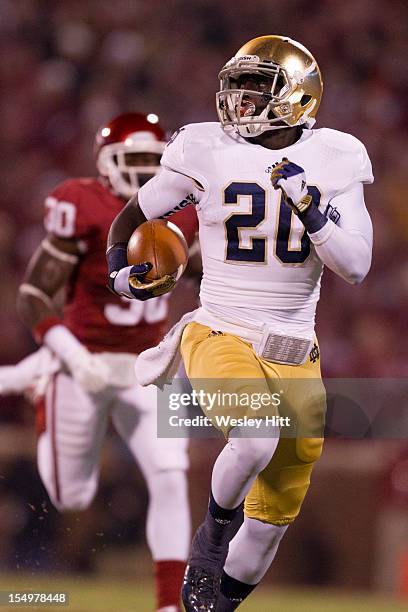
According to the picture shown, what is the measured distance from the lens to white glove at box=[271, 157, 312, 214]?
2.85m

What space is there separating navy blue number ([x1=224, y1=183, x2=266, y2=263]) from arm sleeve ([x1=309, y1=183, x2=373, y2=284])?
0.15 m

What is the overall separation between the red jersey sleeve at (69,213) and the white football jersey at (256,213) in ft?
3.46

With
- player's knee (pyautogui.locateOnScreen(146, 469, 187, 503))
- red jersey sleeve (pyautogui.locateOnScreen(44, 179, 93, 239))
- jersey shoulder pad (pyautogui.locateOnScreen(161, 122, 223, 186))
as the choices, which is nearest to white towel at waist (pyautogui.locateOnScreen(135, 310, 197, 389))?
jersey shoulder pad (pyautogui.locateOnScreen(161, 122, 223, 186))

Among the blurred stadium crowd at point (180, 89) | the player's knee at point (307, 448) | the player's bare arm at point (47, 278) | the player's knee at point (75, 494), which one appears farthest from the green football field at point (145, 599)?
the player's knee at point (307, 448)

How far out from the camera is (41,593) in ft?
12.3

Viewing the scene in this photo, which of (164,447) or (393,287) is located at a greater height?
(164,447)

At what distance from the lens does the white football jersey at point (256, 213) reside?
3006mm

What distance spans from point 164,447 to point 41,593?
1.93 feet

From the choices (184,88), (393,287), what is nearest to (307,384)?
(393,287)

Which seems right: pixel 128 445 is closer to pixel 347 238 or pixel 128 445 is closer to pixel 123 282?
pixel 123 282

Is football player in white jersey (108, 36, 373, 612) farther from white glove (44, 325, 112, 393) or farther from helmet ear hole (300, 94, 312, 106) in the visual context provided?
white glove (44, 325, 112, 393)

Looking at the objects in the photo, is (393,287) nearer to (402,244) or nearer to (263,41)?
(402,244)

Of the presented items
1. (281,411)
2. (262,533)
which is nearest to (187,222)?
(281,411)

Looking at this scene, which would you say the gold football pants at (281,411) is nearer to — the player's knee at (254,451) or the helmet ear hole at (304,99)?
the player's knee at (254,451)
